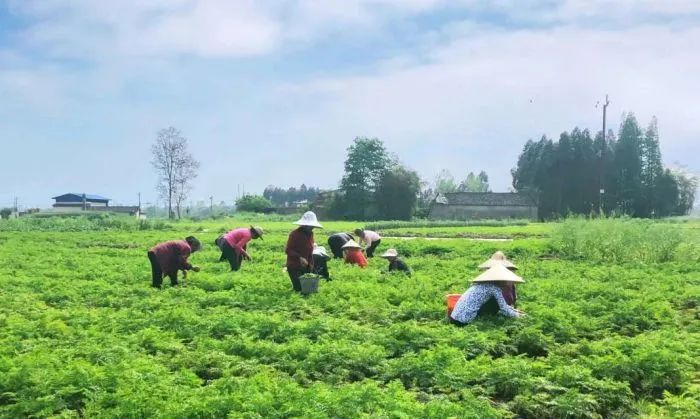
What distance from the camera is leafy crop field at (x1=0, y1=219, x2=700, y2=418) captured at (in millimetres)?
6281

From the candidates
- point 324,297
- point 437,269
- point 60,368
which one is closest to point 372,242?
point 437,269

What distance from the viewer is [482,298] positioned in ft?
32.8

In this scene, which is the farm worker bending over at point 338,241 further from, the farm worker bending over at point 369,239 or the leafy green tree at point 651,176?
the leafy green tree at point 651,176

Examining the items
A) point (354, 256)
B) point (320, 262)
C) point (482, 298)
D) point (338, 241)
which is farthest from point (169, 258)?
point (482, 298)

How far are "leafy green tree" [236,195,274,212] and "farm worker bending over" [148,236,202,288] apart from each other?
3155 inches

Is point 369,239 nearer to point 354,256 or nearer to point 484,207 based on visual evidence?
point 354,256

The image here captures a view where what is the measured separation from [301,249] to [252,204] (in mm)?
82331

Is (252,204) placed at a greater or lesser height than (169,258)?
greater

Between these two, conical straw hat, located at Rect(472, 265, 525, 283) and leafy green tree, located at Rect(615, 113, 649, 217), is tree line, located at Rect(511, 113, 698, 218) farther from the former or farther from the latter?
conical straw hat, located at Rect(472, 265, 525, 283)

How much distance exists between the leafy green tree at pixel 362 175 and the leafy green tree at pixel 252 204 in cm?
1773

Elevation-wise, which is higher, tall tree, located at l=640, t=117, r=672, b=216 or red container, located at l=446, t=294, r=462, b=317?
tall tree, located at l=640, t=117, r=672, b=216

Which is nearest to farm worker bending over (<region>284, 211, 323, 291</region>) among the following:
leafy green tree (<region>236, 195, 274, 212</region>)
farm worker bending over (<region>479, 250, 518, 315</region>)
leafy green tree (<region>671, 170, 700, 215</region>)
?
farm worker bending over (<region>479, 250, 518, 315</region>)

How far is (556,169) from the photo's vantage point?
76875 mm

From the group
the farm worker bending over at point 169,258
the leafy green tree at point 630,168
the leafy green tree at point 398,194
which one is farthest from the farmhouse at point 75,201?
the farm worker bending over at point 169,258
